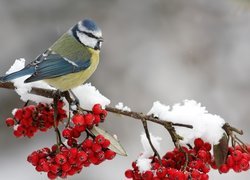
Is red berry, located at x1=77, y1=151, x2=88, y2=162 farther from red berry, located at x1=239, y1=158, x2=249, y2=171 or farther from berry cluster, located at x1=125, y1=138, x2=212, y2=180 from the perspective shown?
red berry, located at x1=239, y1=158, x2=249, y2=171

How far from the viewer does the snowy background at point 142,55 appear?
4594mm

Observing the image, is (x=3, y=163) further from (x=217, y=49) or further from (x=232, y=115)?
(x=217, y=49)

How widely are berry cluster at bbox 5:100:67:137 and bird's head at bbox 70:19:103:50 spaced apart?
1.80 feet

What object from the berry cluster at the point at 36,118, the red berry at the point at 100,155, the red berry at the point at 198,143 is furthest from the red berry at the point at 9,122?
the red berry at the point at 198,143

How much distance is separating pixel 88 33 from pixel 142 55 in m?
3.09

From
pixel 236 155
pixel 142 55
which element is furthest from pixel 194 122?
pixel 142 55

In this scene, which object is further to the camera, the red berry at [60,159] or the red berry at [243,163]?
the red berry at [243,163]

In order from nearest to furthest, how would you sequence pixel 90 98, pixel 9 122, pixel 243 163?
pixel 243 163, pixel 90 98, pixel 9 122

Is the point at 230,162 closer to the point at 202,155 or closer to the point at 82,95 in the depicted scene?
the point at 202,155

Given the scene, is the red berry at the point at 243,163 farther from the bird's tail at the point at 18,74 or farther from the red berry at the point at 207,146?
the bird's tail at the point at 18,74

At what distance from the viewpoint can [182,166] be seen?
158 cm

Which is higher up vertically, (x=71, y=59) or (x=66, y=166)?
(x=71, y=59)

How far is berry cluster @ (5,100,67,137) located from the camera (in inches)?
69.9

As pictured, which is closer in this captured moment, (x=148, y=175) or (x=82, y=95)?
(x=148, y=175)
